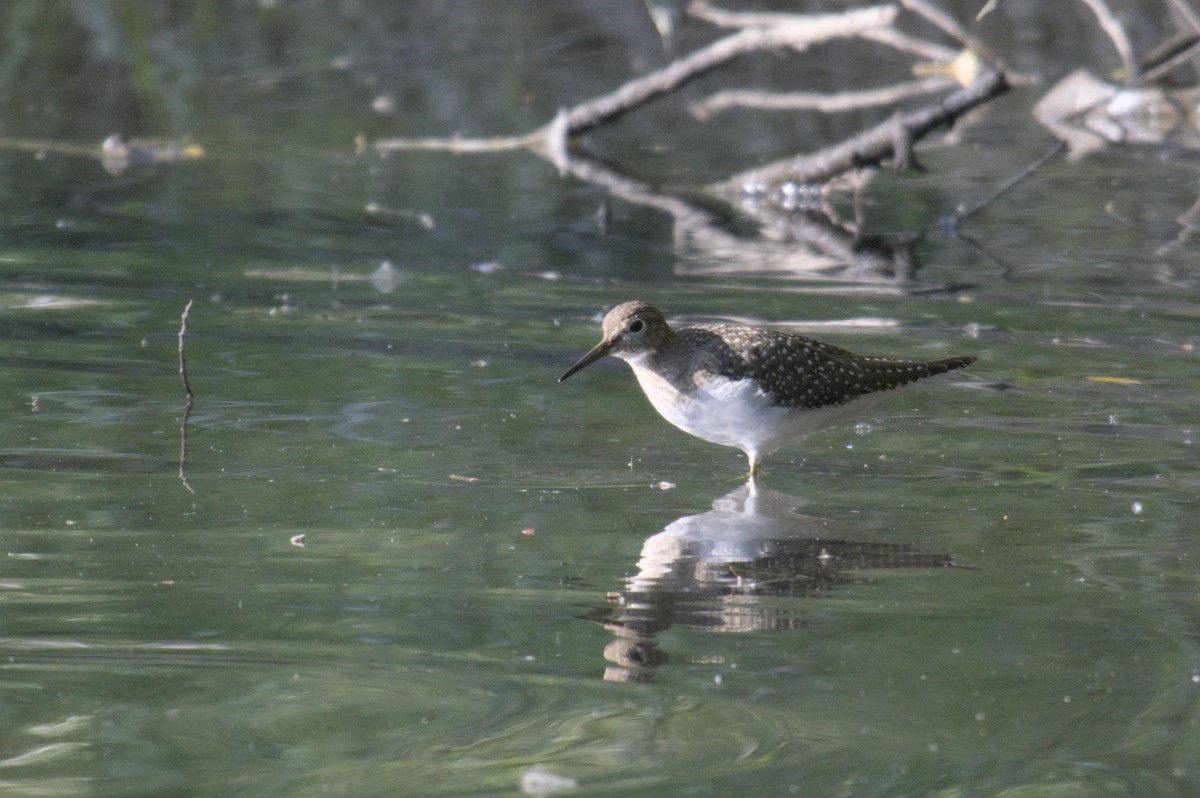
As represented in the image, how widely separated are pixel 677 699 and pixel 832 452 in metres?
2.77

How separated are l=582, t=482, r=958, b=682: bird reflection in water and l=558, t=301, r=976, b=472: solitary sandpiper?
0.95 ft

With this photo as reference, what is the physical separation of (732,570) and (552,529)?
71cm

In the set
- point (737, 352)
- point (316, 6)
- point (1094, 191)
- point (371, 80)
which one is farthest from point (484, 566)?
point (316, 6)

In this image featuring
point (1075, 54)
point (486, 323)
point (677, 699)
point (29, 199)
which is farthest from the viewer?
point (1075, 54)

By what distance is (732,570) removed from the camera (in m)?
5.62

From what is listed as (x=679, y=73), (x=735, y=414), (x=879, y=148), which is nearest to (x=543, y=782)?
(x=735, y=414)

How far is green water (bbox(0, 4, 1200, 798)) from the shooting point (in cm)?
434

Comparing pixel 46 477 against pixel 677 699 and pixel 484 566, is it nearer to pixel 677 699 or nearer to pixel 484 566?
pixel 484 566

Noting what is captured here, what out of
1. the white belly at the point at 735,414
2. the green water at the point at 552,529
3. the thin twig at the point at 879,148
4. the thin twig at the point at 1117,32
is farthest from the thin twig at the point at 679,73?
the white belly at the point at 735,414

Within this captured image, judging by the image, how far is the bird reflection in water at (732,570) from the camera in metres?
5.07

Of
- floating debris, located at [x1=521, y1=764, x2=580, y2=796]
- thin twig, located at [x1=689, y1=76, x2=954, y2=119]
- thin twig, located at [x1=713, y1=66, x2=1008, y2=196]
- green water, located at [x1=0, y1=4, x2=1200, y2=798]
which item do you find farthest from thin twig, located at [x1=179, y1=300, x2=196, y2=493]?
thin twig, located at [x1=689, y1=76, x2=954, y2=119]

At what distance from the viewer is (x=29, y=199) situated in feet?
39.7

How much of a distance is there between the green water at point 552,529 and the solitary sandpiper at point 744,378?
24 cm

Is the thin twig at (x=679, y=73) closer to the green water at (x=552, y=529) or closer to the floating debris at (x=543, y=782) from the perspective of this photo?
the green water at (x=552, y=529)
